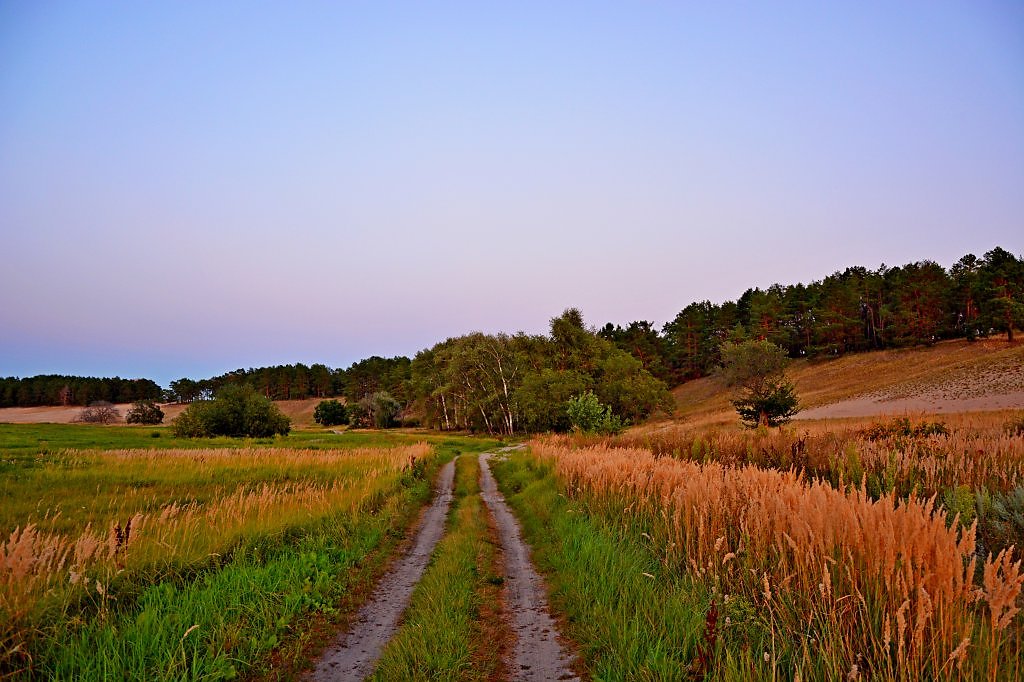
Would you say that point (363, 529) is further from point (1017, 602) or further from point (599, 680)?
point (1017, 602)

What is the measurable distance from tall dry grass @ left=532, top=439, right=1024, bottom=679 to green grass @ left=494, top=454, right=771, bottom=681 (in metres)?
0.32

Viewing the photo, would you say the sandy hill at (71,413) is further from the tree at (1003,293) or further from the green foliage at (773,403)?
the tree at (1003,293)

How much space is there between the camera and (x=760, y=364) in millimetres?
60562

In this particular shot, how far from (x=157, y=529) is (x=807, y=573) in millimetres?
10078

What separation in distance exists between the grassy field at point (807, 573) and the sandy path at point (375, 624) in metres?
2.46

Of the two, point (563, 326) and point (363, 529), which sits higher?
point (563, 326)

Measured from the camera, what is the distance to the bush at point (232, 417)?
5534 centimetres

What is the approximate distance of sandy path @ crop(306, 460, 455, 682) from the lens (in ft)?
18.6

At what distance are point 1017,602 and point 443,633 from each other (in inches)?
221

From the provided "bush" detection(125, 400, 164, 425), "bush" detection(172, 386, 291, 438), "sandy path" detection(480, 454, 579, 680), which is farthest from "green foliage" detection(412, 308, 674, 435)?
"bush" detection(125, 400, 164, 425)

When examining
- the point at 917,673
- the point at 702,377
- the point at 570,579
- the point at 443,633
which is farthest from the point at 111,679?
the point at 702,377

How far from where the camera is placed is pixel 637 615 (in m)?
5.59

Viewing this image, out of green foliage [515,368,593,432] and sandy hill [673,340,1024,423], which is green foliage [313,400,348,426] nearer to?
green foliage [515,368,593,432]

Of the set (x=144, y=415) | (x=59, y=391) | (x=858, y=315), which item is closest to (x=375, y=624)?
(x=858, y=315)
